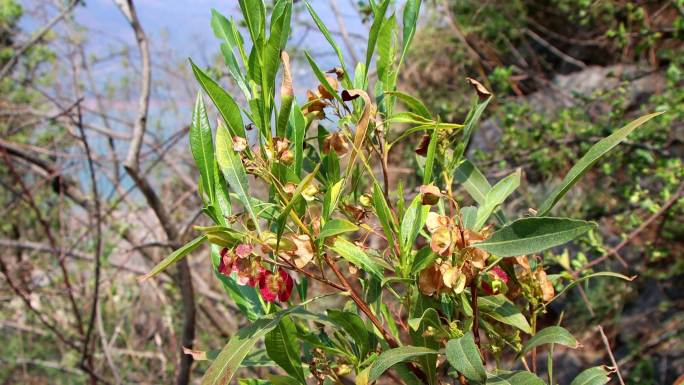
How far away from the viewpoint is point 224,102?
0.64 meters

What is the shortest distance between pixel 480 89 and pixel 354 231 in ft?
0.80

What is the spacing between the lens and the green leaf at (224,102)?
24.5 inches

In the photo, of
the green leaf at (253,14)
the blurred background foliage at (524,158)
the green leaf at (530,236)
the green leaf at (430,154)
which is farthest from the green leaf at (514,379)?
the blurred background foliage at (524,158)

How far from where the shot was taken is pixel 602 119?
2916 millimetres

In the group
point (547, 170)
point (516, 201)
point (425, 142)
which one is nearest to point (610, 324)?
point (516, 201)

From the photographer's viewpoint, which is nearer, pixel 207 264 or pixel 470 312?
pixel 470 312

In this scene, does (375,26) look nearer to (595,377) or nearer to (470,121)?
(470,121)

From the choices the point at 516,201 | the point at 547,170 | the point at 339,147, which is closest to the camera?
the point at 339,147

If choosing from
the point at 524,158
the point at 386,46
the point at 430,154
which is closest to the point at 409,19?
the point at 386,46

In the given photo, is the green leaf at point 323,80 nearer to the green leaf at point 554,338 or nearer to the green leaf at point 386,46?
the green leaf at point 386,46

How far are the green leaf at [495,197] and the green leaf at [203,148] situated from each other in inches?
12.5

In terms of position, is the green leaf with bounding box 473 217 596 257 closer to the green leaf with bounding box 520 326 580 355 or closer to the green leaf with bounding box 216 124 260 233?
the green leaf with bounding box 520 326 580 355

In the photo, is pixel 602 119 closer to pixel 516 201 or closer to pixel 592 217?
pixel 592 217

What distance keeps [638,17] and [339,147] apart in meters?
2.75
